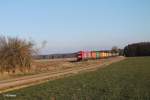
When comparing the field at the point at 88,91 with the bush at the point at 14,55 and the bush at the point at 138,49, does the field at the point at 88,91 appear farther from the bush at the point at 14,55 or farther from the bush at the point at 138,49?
the bush at the point at 138,49

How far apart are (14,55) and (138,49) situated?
4726 inches

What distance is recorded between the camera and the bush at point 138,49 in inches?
6083

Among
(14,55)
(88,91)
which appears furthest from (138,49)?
(88,91)

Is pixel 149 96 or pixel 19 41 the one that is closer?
pixel 149 96

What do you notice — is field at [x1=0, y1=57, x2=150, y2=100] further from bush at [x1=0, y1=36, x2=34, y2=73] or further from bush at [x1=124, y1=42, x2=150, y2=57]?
bush at [x1=124, y1=42, x2=150, y2=57]

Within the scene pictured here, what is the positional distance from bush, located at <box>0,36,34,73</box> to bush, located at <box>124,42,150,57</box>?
111 meters

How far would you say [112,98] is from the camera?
53.0 feet

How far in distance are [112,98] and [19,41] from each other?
103ft

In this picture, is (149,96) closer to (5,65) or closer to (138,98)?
(138,98)

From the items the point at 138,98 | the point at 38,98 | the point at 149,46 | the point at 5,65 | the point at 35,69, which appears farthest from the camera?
the point at 149,46

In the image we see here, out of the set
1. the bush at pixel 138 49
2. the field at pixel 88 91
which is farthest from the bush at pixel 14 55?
the bush at pixel 138 49

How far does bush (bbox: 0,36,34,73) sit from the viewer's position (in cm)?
4400

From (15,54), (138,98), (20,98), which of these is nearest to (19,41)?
(15,54)

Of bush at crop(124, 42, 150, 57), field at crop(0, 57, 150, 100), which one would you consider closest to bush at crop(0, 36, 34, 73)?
field at crop(0, 57, 150, 100)
